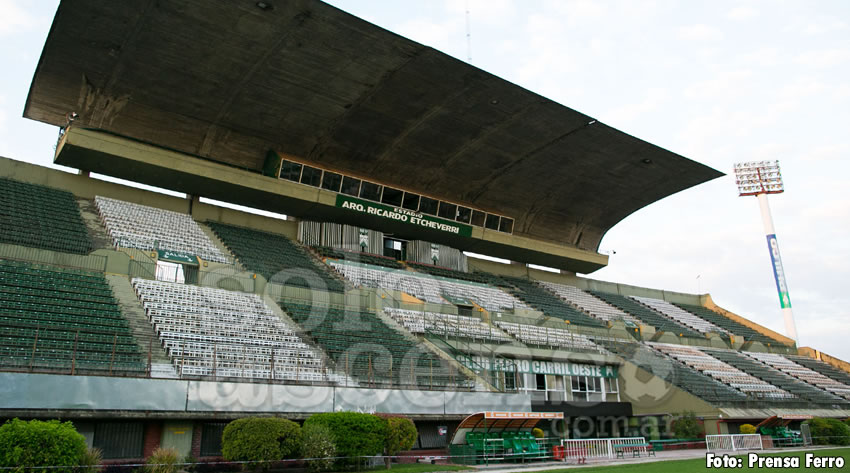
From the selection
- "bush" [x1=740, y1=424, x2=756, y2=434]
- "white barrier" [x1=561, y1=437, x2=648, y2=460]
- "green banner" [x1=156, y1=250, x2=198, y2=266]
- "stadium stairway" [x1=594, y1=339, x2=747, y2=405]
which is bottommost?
"white barrier" [x1=561, y1=437, x2=648, y2=460]

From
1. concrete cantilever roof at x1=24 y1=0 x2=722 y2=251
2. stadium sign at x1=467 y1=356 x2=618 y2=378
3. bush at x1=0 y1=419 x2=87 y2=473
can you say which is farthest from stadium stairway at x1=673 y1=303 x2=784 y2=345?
bush at x1=0 y1=419 x2=87 y2=473

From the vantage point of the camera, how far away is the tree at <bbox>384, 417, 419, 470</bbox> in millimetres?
16078

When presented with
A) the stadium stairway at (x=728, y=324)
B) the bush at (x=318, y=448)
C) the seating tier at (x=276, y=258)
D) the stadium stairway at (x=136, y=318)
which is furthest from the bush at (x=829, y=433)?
the stadium stairway at (x=136, y=318)

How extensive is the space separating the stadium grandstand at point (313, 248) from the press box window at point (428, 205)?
17 centimetres

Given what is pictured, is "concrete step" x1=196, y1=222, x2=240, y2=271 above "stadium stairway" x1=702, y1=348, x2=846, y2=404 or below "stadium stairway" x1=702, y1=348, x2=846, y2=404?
above

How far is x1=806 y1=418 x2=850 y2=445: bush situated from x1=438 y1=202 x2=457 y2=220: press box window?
21.8 metres

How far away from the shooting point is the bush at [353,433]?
599 inches

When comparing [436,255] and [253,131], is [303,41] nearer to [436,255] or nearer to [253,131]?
[253,131]

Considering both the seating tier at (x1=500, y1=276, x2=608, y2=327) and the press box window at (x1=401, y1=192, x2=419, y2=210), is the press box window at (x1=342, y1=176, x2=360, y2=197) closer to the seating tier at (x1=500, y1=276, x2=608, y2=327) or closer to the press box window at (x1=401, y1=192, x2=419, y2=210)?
the press box window at (x1=401, y1=192, x2=419, y2=210)

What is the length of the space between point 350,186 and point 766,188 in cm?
3849

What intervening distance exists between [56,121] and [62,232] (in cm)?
760

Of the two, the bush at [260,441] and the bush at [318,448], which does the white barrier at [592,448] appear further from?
the bush at [260,441]

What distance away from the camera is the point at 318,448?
14562 mm

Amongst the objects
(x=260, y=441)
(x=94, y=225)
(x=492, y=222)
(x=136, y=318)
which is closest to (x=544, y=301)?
(x=492, y=222)
